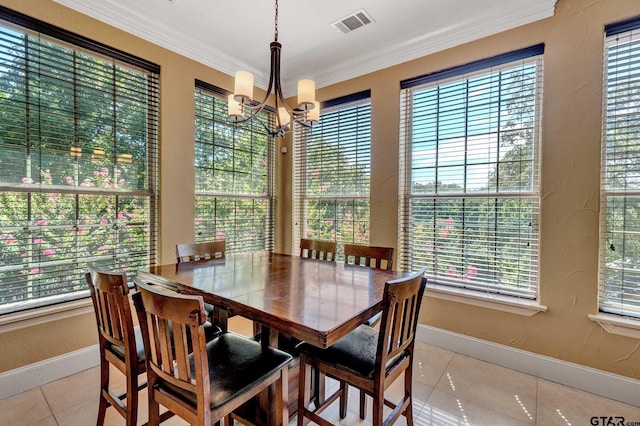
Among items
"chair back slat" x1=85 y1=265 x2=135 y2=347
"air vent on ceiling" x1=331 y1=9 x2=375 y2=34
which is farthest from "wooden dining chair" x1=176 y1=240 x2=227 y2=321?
"air vent on ceiling" x1=331 y1=9 x2=375 y2=34

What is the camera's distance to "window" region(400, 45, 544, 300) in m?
2.35

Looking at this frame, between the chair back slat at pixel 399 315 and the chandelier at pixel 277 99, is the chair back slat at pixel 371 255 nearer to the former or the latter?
the chair back slat at pixel 399 315

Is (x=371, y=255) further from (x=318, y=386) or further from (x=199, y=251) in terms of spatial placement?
(x=199, y=251)

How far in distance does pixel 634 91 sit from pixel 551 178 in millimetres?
722

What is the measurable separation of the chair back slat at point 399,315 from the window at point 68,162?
7.65 ft

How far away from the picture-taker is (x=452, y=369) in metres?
2.35

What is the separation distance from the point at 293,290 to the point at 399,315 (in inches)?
22.6

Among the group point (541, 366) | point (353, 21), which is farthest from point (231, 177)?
point (541, 366)

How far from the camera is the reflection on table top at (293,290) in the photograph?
1197 millimetres

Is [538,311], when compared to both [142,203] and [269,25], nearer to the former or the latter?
[269,25]

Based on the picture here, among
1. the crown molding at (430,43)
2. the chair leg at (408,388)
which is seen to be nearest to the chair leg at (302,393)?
the chair leg at (408,388)

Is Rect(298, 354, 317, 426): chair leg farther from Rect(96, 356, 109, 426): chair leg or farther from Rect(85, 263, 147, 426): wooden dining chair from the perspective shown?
Rect(96, 356, 109, 426): chair leg

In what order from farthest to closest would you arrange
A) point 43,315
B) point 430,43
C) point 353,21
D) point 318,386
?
1. point 430,43
2. point 353,21
3. point 43,315
4. point 318,386

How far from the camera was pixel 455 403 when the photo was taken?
194 centimetres
